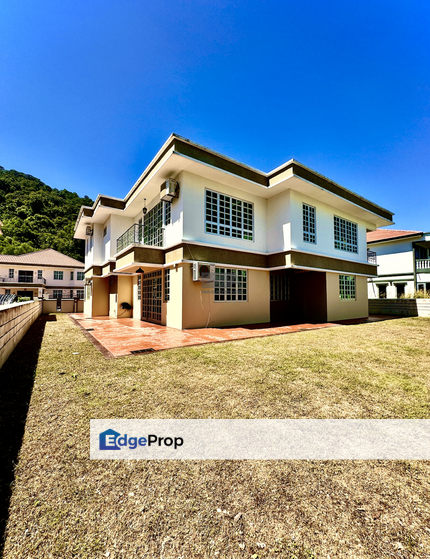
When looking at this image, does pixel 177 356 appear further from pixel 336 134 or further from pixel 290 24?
pixel 336 134

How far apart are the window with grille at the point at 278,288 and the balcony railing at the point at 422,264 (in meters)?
14.5

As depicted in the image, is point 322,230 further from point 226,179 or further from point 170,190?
point 170,190

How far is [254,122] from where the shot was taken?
492 inches

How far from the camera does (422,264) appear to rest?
68.7 ft

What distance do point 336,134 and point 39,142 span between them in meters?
19.8

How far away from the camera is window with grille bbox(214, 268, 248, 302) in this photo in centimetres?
1093

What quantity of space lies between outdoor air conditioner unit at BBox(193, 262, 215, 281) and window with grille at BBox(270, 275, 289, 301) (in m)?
5.21

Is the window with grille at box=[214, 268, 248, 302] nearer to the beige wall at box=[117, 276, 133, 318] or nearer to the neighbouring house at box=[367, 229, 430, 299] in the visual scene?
the beige wall at box=[117, 276, 133, 318]

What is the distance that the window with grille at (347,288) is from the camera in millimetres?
14209

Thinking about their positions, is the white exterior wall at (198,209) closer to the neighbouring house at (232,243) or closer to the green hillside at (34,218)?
the neighbouring house at (232,243)

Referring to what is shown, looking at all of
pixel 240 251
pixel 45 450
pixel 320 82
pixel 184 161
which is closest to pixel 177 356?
pixel 45 450

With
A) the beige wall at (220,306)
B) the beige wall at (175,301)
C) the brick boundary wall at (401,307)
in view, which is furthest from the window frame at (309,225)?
the brick boundary wall at (401,307)

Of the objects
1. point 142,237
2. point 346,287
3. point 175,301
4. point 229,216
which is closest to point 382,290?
point 346,287

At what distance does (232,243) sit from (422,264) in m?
19.5
